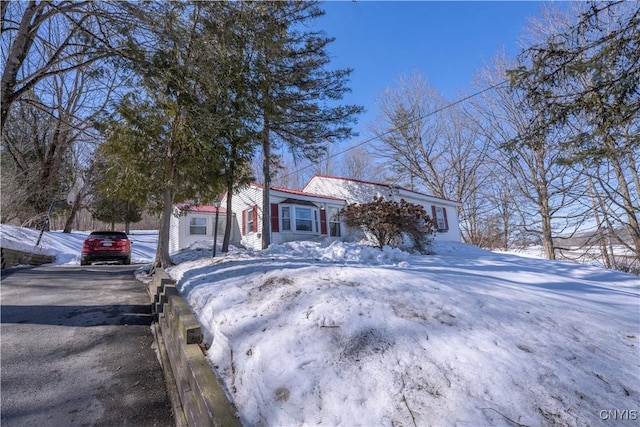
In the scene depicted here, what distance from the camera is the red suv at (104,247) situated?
10555 mm

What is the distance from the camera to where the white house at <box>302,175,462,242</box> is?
15148 millimetres

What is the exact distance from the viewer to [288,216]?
545 inches

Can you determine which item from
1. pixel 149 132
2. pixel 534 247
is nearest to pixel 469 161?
pixel 534 247

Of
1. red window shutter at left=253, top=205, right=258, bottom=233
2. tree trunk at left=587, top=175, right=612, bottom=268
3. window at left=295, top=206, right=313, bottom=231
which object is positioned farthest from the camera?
red window shutter at left=253, top=205, right=258, bottom=233

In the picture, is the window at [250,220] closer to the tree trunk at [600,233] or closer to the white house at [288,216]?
the white house at [288,216]

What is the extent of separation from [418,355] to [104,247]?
12.2 metres

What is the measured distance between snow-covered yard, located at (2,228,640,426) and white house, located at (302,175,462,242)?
39.2 feet

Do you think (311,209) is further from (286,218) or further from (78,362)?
(78,362)

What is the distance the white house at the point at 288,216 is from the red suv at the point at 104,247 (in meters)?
4.69

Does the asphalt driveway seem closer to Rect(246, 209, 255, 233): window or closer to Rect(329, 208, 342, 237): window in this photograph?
Rect(246, 209, 255, 233): window

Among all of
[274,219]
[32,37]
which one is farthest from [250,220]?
[32,37]

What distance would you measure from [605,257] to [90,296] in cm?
1526

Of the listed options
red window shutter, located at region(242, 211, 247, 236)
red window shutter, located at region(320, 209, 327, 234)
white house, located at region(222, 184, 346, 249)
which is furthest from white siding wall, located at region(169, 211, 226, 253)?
red window shutter, located at region(320, 209, 327, 234)

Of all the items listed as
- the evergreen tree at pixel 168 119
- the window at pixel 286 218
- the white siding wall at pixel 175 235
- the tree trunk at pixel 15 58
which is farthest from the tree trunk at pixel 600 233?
the white siding wall at pixel 175 235
